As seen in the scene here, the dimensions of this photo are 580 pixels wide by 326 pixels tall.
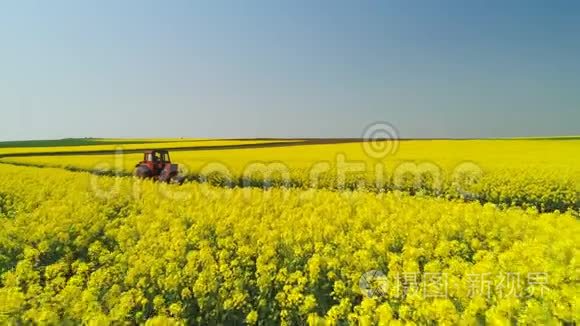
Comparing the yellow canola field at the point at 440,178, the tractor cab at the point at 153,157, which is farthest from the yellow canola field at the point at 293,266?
the tractor cab at the point at 153,157

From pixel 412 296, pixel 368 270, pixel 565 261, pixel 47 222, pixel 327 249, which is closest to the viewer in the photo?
pixel 412 296

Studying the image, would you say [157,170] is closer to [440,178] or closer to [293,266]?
[440,178]

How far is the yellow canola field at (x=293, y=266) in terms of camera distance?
421cm

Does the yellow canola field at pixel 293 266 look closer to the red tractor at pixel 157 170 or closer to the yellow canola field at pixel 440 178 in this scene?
the yellow canola field at pixel 440 178

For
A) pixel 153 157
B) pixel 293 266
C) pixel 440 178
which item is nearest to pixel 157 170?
pixel 153 157

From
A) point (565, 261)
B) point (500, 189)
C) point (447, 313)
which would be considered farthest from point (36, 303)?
point (500, 189)

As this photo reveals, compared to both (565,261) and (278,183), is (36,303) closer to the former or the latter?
(565,261)

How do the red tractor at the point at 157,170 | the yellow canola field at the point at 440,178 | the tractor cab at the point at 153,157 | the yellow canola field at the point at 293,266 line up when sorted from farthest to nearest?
the tractor cab at the point at 153,157
the red tractor at the point at 157,170
the yellow canola field at the point at 440,178
the yellow canola field at the point at 293,266

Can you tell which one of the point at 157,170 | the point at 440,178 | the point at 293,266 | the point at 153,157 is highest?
the point at 153,157

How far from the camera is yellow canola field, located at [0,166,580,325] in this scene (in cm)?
421

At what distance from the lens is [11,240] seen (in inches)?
290

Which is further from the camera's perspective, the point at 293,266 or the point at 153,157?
the point at 153,157

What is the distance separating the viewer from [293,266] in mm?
5945

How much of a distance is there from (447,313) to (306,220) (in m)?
3.84
